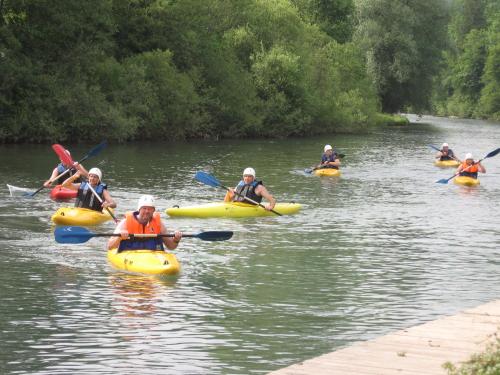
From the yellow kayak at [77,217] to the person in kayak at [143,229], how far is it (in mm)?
4332

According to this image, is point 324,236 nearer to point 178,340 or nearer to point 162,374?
point 178,340

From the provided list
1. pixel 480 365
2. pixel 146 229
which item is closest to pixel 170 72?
pixel 146 229

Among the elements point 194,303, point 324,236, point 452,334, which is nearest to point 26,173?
point 324,236

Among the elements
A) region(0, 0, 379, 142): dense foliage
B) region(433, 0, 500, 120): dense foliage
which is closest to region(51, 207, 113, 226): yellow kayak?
region(0, 0, 379, 142): dense foliage

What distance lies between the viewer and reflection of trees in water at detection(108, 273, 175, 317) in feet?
39.9

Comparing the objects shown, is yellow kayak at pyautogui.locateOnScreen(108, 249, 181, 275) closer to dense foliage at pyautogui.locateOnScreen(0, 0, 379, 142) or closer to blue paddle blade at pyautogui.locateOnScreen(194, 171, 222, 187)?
blue paddle blade at pyautogui.locateOnScreen(194, 171, 222, 187)

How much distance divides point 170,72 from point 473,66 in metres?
70.9

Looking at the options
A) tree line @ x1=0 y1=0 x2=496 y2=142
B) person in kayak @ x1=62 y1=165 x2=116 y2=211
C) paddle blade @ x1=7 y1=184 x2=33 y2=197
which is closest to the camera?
person in kayak @ x1=62 y1=165 x2=116 y2=211

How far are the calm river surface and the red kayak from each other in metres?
0.44

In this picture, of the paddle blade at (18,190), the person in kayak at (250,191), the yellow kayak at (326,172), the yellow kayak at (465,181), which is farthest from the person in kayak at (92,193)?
the yellow kayak at (465,181)

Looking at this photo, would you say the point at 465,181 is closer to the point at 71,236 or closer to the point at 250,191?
the point at 250,191

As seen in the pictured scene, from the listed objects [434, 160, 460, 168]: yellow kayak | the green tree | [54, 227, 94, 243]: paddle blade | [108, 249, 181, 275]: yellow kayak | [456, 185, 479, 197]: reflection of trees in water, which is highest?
the green tree

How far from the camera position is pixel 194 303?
1268 cm

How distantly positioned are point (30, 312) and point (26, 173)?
→ 17971mm
